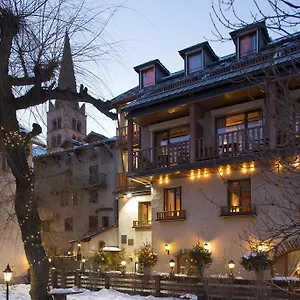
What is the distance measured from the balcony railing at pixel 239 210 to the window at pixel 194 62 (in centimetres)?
622

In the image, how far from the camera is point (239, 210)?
1500 cm

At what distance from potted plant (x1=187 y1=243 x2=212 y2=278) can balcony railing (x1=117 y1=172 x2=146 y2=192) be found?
759 centimetres

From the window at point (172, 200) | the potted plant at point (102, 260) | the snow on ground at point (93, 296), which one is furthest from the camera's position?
Answer: the potted plant at point (102, 260)

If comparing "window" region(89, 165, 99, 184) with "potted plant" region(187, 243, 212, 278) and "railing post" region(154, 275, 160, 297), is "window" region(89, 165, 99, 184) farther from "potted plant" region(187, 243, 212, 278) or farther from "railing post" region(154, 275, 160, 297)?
"railing post" region(154, 275, 160, 297)

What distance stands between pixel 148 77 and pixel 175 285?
10492 millimetres

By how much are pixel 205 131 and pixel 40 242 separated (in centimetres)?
1000

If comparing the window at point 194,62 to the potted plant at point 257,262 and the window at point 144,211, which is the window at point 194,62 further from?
the potted plant at point 257,262

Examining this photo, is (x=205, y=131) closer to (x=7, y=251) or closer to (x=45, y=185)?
(x=45, y=185)

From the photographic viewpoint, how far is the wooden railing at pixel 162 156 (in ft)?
52.2

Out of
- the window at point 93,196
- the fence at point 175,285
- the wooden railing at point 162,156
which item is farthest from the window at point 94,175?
the fence at point 175,285

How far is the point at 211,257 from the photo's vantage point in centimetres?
1554

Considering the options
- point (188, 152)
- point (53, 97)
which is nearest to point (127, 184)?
point (188, 152)

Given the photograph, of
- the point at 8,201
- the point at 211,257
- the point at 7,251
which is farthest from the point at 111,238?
the point at 8,201

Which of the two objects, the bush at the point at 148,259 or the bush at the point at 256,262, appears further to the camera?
the bush at the point at 148,259
